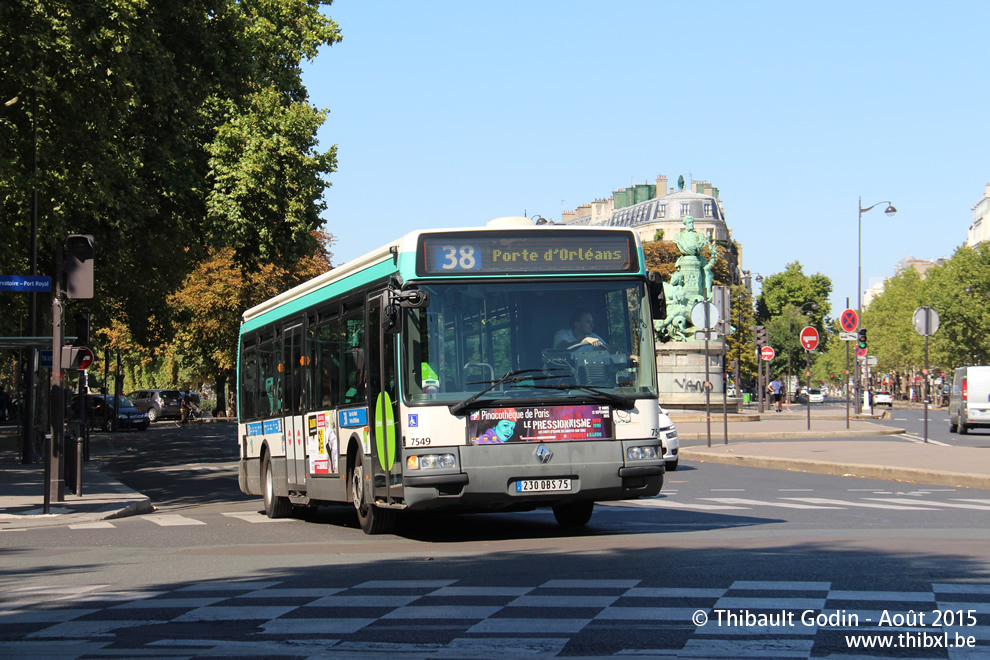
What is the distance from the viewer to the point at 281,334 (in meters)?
16.5

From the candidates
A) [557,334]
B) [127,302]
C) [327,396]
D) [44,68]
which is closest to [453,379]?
[557,334]

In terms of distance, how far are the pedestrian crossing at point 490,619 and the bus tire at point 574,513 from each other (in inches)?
167

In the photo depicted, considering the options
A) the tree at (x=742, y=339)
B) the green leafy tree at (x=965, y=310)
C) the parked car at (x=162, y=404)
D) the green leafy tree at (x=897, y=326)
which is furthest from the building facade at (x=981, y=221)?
the parked car at (x=162, y=404)

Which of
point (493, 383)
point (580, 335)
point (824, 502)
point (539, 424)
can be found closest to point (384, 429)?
point (493, 383)

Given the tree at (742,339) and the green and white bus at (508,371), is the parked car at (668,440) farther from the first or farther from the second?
the tree at (742,339)

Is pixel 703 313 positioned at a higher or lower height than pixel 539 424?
higher

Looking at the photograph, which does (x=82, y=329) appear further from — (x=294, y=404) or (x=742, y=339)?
(x=742, y=339)

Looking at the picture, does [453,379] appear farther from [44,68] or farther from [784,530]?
[44,68]

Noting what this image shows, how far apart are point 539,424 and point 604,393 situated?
679 millimetres

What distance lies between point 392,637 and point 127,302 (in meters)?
40.4

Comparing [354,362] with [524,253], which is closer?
[524,253]

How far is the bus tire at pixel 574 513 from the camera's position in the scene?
13.1m

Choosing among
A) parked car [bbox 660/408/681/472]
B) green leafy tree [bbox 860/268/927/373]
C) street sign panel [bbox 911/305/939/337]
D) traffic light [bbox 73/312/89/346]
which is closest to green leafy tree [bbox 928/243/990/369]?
green leafy tree [bbox 860/268/927/373]

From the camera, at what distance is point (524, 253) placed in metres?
11.9
